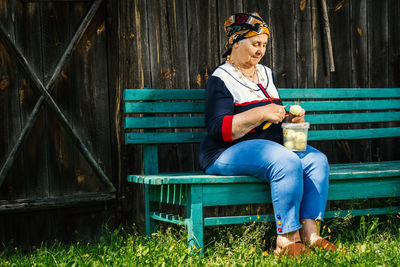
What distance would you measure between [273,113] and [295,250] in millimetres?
804

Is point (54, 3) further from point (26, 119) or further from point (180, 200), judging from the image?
point (180, 200)

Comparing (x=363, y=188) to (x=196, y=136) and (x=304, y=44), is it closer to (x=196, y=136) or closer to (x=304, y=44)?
(x=196, y=136)

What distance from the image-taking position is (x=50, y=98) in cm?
386

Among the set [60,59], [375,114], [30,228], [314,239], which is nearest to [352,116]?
[375,114]

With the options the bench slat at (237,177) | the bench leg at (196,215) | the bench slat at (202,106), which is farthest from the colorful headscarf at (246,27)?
the bench leg at (196,215)

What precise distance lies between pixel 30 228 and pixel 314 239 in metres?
2.10

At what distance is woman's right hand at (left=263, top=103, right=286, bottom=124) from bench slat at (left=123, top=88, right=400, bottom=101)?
2.86ft

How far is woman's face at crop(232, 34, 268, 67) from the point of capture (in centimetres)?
339

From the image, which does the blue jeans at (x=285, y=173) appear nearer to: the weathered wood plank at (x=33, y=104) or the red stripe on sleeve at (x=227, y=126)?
the red stripe on sleeve at (x=227, y=126)

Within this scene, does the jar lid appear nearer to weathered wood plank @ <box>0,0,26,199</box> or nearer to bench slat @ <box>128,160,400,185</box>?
bench slat @ <box>128,160,400,185</box>

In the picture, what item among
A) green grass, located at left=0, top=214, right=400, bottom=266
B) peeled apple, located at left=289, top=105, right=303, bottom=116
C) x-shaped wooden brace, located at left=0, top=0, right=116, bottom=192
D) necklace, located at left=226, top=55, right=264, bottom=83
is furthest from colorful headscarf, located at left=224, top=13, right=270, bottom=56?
green grass, located at left=0, top=214, right=400, bottom=266

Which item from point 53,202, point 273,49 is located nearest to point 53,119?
point 53,202

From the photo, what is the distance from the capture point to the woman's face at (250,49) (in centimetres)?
339

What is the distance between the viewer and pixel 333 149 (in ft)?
15.5
